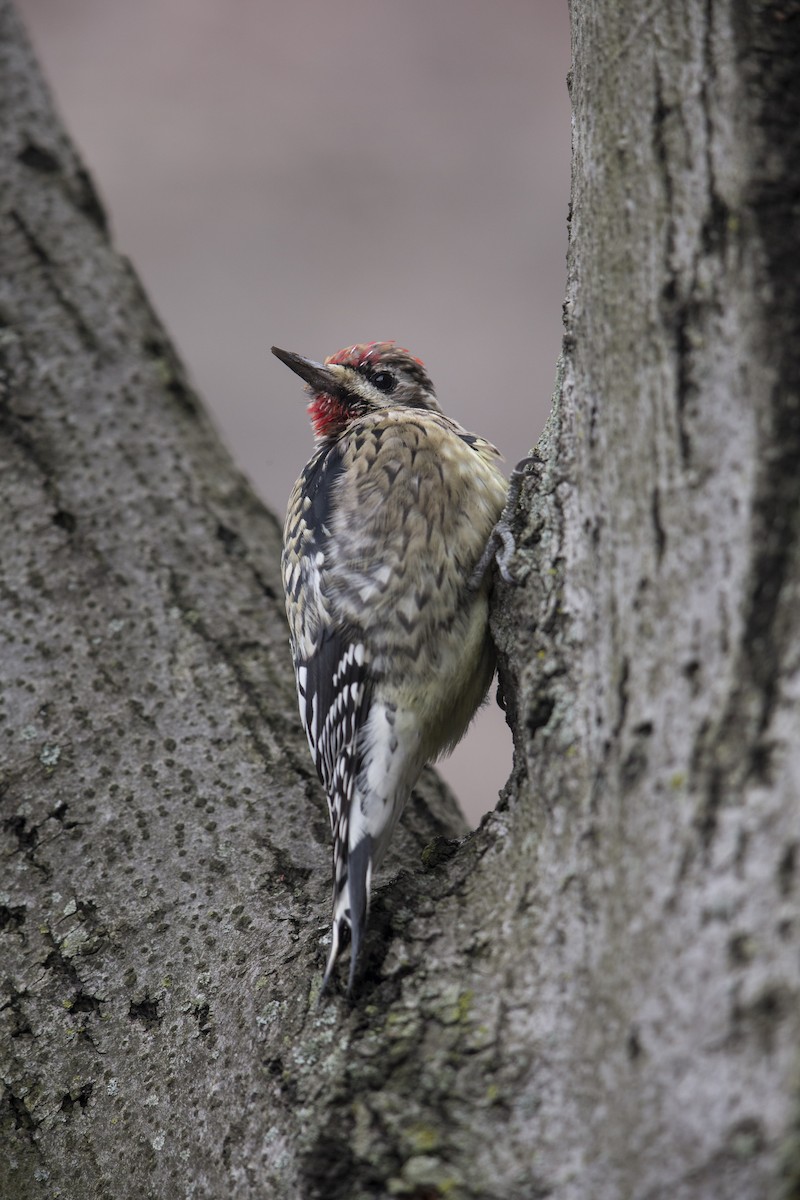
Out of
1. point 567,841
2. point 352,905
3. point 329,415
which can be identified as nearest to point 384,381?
point 329,415

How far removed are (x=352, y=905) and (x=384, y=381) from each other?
1.86 metres

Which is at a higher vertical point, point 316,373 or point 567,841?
point 316,373

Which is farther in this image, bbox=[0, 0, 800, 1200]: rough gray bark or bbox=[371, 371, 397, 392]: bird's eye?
bbox=[371, 371, 397, 392]: bird's eye

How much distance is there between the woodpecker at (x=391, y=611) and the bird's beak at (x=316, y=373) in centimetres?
53

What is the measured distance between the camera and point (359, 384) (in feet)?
10.0

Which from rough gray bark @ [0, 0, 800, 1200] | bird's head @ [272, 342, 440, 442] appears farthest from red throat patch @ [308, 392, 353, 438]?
rough gray bark @ [0, 0, 800, 1200]

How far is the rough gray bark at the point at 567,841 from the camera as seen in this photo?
1084mm

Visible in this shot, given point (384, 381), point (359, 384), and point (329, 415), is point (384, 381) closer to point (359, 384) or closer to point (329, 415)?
point (359, 384)

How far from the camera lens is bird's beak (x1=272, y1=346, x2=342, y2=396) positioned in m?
2.95

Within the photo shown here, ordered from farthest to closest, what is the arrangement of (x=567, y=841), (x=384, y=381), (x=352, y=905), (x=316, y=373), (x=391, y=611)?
(x=384, y=381) → (x=316, y=373) → (x=391, y=611) → (x=352, y=905) → (x=567, y=841)

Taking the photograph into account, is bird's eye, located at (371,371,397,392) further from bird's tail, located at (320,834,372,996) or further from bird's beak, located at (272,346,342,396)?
bird's tail, located at (320,834,372,996)

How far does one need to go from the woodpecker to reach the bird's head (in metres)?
0.53

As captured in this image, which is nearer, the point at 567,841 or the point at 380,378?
the point at 567,841

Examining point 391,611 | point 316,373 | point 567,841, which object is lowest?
point 391,611
